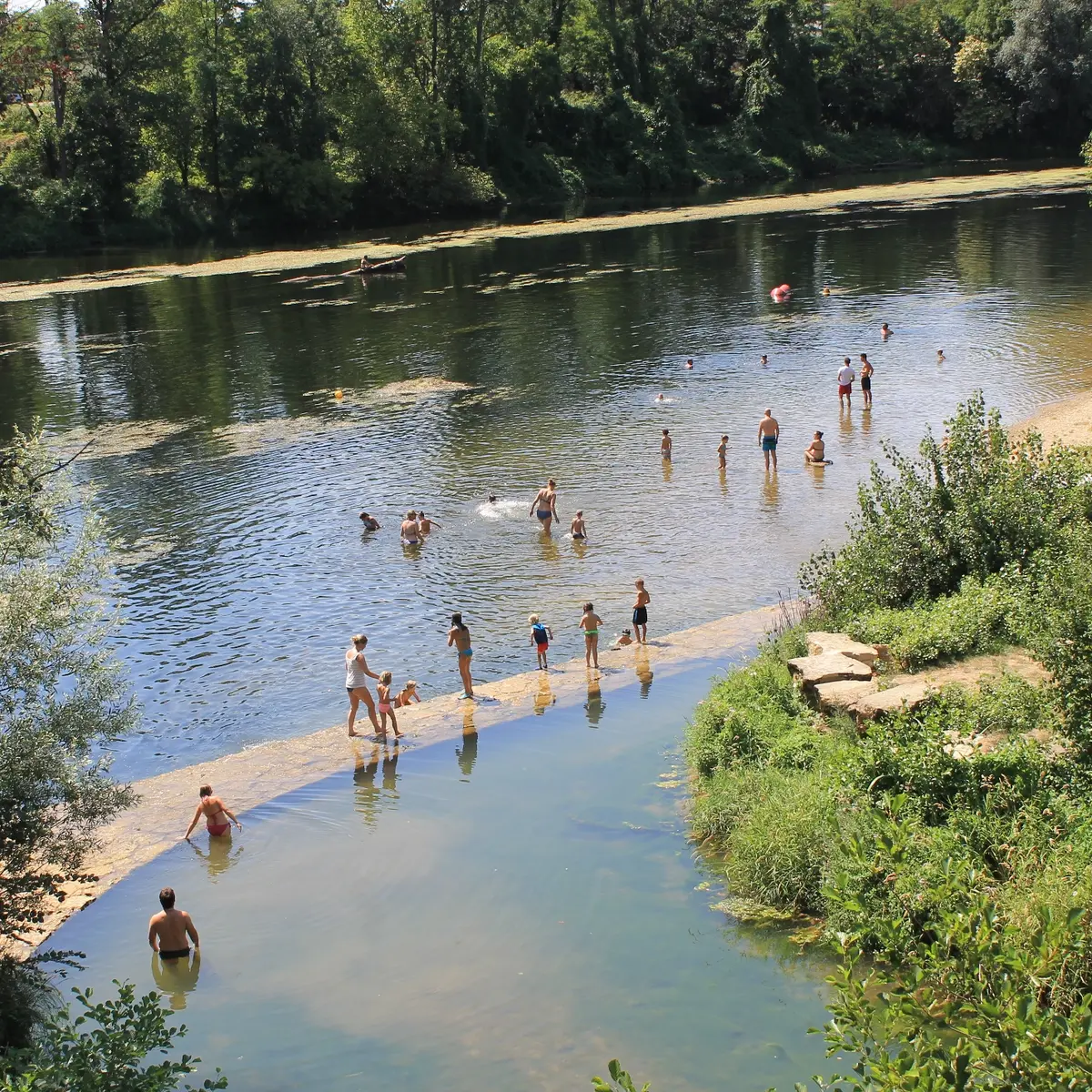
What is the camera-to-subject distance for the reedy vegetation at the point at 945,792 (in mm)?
7620

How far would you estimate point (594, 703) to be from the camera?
1862 centimetres

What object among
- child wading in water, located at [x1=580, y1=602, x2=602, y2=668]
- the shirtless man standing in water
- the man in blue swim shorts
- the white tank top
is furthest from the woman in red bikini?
the man in blue swim shorts

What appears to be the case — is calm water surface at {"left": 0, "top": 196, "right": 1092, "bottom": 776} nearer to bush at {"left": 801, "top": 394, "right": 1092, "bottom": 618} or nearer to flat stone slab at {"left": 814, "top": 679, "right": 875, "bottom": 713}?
bush at {"left": 801, "top": 394, "right": 1092, "bottom": 618}

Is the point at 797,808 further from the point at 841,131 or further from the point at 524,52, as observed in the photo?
the point at 841,131

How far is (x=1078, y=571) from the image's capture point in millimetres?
14148

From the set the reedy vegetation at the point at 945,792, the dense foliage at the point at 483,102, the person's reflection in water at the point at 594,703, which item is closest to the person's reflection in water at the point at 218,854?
the person's reflection in water at the point at 594,703

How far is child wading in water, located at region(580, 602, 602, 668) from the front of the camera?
19.5 m

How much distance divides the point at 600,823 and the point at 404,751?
4.03 metres

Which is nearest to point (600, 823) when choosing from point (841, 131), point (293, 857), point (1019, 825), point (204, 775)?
point (293, 857)

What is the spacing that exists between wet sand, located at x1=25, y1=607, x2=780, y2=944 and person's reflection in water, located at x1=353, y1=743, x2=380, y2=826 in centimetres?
13

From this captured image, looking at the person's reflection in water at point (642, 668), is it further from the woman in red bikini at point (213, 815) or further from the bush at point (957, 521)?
the woman in red bikini at point (213, 815)

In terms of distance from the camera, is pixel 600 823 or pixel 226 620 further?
pixel 226 620

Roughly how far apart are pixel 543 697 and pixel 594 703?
86 cm

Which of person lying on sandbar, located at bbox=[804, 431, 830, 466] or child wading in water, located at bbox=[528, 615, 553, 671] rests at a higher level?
person lying on sandbar, located at bbox=[804, 431, 830, 466]
